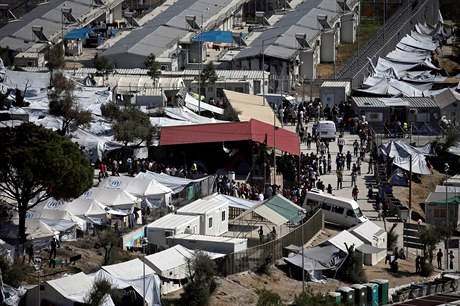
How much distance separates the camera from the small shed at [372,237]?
2120 inches

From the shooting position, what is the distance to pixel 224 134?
6231 centimetres

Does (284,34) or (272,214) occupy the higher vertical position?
(284,34)

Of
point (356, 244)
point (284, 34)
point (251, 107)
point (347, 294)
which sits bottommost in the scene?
point (347, 294)

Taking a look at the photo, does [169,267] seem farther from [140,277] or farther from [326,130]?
[326,130]

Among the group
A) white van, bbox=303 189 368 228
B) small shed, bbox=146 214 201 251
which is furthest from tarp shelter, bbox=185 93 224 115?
small shed, bbox=146 214 201 251

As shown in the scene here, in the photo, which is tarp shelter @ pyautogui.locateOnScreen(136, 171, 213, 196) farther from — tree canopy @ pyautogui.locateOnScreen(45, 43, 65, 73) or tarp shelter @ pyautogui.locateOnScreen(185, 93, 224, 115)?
tree canopy @ pyautogui.locateOnScreen(45, 43, 65, 73)

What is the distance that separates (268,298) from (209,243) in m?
4.08

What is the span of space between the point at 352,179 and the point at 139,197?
A: 9.75 meters

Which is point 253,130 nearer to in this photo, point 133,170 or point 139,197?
point 133,170

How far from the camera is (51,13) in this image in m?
89.4

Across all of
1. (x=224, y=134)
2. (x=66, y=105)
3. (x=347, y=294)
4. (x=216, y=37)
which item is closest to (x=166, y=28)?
(x=216, y=37)

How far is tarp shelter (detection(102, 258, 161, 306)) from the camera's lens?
149 feet

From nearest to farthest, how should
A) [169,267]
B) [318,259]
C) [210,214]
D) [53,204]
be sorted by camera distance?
[169,267] → [318,259] → [53,204] → [210,214]

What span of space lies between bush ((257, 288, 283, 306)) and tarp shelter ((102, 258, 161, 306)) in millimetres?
2473
